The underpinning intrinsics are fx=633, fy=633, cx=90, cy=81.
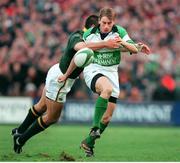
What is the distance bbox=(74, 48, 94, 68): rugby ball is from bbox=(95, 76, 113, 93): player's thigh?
2.13 feet

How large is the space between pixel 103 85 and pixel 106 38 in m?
0.84

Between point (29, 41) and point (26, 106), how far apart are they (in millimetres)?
2310

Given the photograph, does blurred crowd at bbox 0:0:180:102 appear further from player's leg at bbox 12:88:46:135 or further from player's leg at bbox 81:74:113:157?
player's leg at bbox 81:74:113:157

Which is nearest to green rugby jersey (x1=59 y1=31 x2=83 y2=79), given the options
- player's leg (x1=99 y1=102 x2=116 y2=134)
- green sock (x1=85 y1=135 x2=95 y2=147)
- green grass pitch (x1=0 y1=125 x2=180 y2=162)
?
green sock (x1=85 y1=135 x2=95 y2=147)

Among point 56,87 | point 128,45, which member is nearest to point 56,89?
point 56,87

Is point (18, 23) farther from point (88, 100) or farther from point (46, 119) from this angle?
point (46, 119)

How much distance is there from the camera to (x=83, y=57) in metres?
9.27

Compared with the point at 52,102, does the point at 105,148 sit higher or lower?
lower

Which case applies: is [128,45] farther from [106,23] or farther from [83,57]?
[83,57]

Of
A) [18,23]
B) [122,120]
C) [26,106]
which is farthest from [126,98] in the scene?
[18,23]

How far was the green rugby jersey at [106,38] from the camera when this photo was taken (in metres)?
10.2

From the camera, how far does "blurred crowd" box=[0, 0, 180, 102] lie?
19562 mm

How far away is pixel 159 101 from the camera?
766 inches

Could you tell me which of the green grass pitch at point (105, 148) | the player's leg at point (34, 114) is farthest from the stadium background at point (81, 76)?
the player's leg at point (34, 114)
